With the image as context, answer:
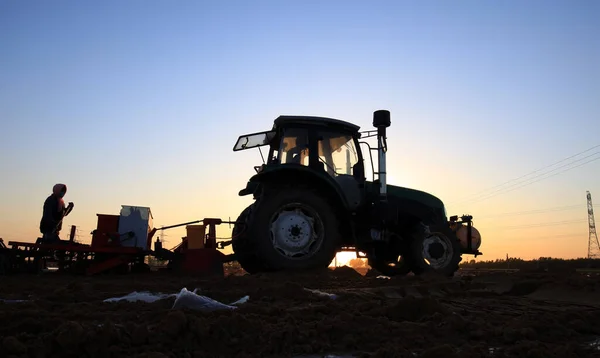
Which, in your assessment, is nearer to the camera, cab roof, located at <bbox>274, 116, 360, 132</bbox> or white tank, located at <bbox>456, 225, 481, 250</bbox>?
cab roof, located at <bbox>274, 116, 360, 132</bbox>

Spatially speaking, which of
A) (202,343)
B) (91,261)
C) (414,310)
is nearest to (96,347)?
(202,343)

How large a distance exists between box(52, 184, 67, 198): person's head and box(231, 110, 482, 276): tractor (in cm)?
293

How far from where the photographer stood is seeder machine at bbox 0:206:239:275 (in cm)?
754

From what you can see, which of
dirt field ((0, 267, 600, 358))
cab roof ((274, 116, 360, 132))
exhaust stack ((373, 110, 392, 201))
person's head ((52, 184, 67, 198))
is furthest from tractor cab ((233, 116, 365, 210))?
dirt field ((0, 267, 600, 358))

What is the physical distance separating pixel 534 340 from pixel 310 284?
3210 mm

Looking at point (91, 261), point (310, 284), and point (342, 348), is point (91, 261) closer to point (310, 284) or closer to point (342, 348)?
point (310, 284)

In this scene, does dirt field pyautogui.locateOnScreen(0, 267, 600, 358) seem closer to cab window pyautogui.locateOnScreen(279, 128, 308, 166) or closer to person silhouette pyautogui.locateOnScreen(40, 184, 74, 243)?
cab window pyautogui.locateOnScreen(279, 128, 308, 166)

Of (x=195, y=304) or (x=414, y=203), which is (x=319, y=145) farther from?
(x=195, y=304)

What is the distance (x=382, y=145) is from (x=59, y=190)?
5.30 meters

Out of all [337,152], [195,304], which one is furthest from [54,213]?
[195,304]

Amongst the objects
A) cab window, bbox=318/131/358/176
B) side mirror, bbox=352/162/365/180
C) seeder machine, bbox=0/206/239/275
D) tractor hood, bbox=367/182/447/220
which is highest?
cab window, bbox=318/131/358/176

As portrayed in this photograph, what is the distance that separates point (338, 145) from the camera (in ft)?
26.9

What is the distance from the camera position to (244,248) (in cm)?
794

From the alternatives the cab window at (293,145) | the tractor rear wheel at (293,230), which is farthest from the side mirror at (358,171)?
the tractor rear wheel at (293,230)
